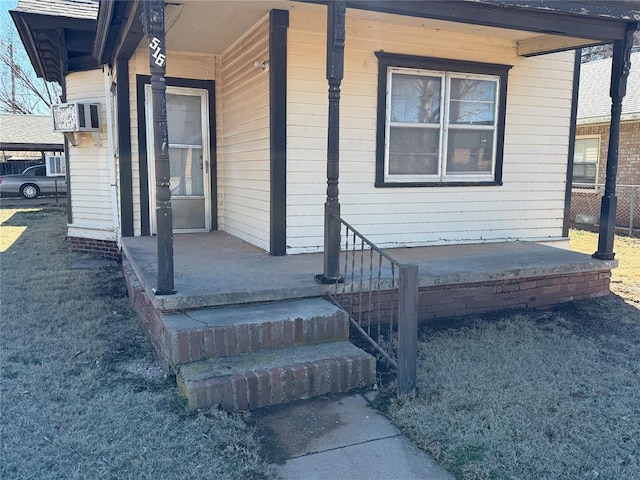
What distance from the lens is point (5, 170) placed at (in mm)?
26891

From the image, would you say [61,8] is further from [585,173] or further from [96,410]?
[585,173]

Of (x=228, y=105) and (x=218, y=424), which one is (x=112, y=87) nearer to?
(x=228, y=105)

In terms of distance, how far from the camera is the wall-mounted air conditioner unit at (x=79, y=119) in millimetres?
7949

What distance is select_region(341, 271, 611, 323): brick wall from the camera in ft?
16.4

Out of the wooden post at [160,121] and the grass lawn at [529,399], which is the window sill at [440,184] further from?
the wooden post at [160,121]

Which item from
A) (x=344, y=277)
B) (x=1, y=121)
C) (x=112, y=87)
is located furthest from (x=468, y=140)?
(x=1, y=121)

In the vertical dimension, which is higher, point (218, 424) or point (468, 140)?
point (468, 140)

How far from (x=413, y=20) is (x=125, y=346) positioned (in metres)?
4.37

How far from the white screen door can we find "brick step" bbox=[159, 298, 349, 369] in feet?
12.1

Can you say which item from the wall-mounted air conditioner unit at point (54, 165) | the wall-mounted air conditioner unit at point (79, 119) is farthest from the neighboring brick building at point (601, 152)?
the wall-mounted air conditioner unit at point (54, 165)

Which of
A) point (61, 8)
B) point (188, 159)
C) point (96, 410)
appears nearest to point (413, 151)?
point (188, 159)

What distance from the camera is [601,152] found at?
43.1ft

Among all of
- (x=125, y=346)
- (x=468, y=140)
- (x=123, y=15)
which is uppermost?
(x=123, y=15)

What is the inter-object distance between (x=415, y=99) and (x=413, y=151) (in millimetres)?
602
